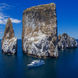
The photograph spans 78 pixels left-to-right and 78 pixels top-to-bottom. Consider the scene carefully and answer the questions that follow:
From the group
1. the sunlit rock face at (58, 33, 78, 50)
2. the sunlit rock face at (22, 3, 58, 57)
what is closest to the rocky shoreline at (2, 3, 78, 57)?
the sunlit rock face at (22, 3, 58, 57)

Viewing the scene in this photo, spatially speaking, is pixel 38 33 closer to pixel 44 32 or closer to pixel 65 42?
pixel 44 32

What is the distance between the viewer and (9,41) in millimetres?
82500

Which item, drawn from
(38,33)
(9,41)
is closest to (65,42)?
(38,33)

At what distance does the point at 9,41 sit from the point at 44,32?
29.1 meters

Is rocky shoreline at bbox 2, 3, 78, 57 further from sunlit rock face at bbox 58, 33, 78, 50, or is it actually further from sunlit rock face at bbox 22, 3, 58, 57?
sunlit rock face at bbox 58, 33, 78, 50

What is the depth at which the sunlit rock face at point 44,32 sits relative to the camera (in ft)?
233

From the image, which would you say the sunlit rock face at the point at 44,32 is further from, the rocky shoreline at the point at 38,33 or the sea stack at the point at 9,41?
the sea stack at the point at 9,41

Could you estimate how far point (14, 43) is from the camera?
80.4 metres

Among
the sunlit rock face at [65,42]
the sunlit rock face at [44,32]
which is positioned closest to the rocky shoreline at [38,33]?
the sunlit rock face at [44,32]

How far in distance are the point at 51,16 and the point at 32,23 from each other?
15.8m

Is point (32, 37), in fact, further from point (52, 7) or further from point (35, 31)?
point (52, 7)

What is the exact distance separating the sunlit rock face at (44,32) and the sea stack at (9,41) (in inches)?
507

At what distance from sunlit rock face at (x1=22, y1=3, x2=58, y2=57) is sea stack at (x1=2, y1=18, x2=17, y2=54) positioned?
12.9 metres

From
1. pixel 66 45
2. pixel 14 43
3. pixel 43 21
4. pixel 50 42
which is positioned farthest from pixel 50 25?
pixel 66 45
